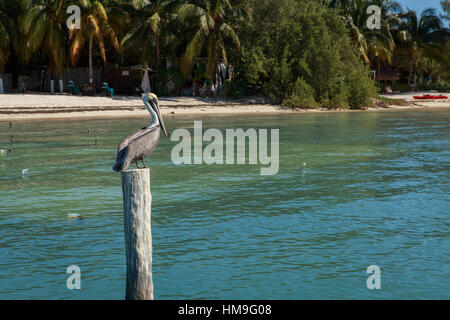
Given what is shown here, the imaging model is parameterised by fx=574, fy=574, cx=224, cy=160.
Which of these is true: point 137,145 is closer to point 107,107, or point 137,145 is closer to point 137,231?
point 137,231

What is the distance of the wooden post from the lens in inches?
257

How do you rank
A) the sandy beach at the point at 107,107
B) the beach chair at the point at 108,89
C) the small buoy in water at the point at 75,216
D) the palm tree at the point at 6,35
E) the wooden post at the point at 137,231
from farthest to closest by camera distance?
the beach chair at the point at 108,89 → the palm tree at the point at 6,35 → the sandy beach at the point at 107,107 → the small buoy in water at the point at 75,216 → the wooden post at the point at 137,231

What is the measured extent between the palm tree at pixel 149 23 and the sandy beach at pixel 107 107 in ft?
13.5

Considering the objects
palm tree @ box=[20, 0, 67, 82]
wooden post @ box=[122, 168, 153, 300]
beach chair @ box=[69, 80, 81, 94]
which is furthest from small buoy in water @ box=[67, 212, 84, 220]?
beach chair @ box=[69, 80, 81, 94]

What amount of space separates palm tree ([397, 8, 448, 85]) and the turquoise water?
155ft

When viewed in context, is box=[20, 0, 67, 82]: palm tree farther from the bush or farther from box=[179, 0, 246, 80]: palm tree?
the bush

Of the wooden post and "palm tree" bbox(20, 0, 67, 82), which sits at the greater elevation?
"palm tree" bbox(20, 0, 67, 82)

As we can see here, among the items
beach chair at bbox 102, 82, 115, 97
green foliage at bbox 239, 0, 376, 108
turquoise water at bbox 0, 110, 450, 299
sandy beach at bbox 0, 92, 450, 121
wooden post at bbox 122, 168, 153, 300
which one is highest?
green foliage at bbox 239, 0, 376, 108

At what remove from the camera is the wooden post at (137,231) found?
6.52 meters

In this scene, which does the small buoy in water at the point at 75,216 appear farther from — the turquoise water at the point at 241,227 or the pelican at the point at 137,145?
the pelican at the point at 137,145

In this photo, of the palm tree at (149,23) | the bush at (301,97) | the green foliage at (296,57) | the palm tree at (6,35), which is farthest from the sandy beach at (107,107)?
the palm tree at (149,23)

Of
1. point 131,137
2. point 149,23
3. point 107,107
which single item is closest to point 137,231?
point 131,137

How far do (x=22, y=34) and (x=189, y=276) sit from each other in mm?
38097

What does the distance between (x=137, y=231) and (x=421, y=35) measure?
65.4 metres
